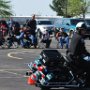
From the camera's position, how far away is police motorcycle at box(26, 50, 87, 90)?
1162 cm

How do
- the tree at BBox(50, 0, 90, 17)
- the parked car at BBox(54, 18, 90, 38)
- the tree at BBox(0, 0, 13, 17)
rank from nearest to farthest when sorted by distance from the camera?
the parked car at BBox(54, 18, 90, 38), the tree at BBox(0, 0, 13, 17), the tree at BBox(50, 0, 90, 17)

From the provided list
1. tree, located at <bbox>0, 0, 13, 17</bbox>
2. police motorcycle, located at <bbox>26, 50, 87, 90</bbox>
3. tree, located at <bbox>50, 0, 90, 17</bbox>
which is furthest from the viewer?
tree, located at <bbox>50, 0, 90, 17</bbox>

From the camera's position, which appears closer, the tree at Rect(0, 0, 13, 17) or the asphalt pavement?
the asphalt pavement

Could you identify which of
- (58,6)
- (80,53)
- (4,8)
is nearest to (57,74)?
(80,53)

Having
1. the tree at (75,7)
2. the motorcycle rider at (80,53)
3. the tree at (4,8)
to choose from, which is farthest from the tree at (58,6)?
the motorcycle rider at (80,53)

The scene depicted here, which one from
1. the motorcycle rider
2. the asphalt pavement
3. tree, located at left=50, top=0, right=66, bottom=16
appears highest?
the motorcycle rider

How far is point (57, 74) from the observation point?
1169 centimetres

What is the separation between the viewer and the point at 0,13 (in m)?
64.7

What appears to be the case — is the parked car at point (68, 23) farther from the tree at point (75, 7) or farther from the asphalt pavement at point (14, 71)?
the tree at point (75, 7)

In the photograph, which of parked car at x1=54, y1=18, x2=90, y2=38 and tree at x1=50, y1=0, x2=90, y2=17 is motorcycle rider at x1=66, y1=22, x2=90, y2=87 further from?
tree at x1=50, y1=0, x2=90, y2=17

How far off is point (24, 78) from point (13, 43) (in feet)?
46.4

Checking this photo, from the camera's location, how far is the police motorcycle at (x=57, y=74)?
1162 centimetres

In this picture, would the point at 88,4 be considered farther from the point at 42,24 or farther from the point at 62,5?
the point at 42,24

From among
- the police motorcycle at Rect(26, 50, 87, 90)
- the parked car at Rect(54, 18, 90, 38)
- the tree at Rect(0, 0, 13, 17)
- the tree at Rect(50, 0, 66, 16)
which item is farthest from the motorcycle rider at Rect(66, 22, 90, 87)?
the tree at Rect(50, 0, 66, 16)
